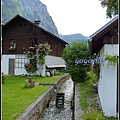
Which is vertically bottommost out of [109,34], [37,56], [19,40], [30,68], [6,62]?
[30,68]

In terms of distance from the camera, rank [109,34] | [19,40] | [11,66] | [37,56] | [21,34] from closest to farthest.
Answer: [109,34]
[37,56]
[21,34]
[19,40]
[11,66]

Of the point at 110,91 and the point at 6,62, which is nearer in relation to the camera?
the point at 110,91

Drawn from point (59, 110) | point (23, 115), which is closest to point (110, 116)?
point (23, 115)

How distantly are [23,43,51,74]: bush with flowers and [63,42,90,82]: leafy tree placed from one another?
4405 mm

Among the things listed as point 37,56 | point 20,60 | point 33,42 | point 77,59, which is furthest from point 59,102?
point 20,60

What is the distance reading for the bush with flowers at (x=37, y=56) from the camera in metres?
20.7

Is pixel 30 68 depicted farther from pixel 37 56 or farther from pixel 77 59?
pixel 77 59

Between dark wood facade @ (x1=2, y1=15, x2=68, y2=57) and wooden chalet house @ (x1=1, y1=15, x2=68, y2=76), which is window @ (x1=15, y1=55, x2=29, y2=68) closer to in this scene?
wooden chalet house @ (x1=1, y1=15, x2=68, y2=76)

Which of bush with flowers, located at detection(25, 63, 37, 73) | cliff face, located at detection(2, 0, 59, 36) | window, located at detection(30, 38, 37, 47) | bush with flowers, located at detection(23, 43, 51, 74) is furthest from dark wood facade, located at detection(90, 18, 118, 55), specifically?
cliff face, located at detection(2, 0, 59, 36)

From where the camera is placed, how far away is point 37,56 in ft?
69.9

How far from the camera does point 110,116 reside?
262 inches

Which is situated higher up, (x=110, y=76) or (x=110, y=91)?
(x=110, y=76)

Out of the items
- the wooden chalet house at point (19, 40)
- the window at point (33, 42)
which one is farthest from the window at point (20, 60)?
the window at point (33, 42)

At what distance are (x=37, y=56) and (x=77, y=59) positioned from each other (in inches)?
253
